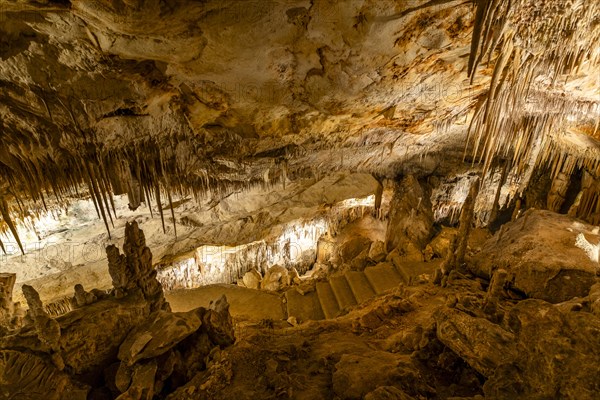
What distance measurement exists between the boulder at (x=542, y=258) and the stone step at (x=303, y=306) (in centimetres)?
378

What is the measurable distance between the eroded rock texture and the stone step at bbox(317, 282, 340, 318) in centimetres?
330

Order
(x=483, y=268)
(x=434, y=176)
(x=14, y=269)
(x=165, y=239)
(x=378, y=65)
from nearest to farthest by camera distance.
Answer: (x=378, y=65) < (x=483, y=268) < (x=14, y=269) < (x=165, y=239) < (x=434, y=176)

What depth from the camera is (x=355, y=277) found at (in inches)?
340

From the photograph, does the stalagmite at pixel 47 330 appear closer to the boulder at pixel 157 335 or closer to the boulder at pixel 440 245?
the boulder at pixel 157 335

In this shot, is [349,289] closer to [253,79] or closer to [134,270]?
[134,270]


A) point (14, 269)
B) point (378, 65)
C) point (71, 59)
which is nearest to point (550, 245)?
point (378, 65)

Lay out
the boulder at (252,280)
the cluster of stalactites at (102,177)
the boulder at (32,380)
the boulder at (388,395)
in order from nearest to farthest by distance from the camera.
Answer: the boulder at (388,395)
the boulder at (32,380)
the cluster of stalactites at (102,177)
the boulder at (252,280)

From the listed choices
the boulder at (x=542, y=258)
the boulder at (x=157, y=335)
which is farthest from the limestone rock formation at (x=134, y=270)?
the boulder at (x=542, y=258)

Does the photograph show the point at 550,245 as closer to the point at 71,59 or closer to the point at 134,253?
the point at 134,253

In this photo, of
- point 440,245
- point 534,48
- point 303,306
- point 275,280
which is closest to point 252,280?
point 275,280

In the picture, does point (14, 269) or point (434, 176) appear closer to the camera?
point (14, 269)

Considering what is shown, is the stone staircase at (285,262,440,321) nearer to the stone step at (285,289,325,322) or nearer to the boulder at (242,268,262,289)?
the stone step at (285,289,325,322)

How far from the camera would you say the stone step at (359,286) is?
764 cm

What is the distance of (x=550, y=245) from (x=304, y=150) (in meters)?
4.96
